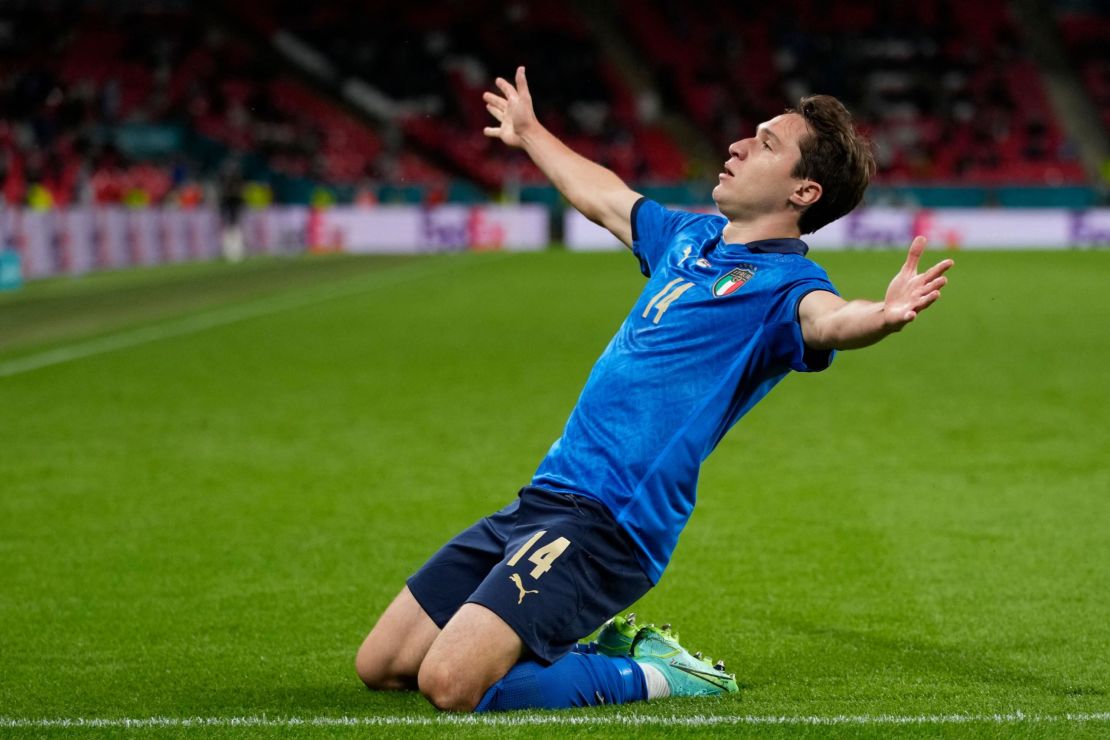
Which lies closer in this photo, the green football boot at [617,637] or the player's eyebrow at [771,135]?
the player's eyebrow at [771,135]

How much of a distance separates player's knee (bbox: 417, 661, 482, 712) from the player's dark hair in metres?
1.56

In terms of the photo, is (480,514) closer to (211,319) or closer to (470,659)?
(470,659)

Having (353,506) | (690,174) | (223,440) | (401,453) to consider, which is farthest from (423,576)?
(690,174)

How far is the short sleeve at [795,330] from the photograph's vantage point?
4.14 meters

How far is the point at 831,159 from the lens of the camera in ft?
14.1

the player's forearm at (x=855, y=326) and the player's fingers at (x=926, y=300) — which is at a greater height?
the player's fingers at (x=926, y=300)

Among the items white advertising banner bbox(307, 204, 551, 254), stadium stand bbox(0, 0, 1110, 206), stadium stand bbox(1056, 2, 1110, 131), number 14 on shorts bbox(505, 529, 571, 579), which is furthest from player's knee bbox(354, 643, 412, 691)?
stadium stand bbox(1056, 2, 1110, 131)

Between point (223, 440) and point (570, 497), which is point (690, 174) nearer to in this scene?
point (223, 440)

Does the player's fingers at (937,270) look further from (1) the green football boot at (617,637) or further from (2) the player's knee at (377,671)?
(2) the player's knee at (377,671)

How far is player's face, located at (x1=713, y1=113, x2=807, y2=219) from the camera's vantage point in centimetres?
432

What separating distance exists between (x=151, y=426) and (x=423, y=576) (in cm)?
616

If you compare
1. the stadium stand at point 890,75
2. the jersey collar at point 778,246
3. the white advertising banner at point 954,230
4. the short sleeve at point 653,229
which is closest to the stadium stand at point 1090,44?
the stadium stand at point 890,75

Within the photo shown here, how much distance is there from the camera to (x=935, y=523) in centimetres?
723

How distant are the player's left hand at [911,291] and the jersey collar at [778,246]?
51cm
